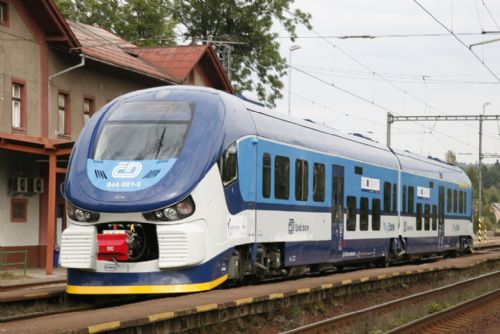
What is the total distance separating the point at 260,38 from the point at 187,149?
121ft

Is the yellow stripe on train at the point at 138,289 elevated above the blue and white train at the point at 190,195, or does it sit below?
below

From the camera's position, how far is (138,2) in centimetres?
5178

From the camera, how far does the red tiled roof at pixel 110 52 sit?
30.7 meters

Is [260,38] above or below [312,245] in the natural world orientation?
above

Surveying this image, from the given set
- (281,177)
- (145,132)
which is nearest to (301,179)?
(281,177)

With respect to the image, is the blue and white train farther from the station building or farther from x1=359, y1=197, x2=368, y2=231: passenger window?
the station building

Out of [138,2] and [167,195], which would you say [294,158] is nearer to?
[167,195]

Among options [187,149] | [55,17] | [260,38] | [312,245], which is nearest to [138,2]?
[260,38]

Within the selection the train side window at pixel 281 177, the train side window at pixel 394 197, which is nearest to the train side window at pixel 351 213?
the train side window at pixel 394 197

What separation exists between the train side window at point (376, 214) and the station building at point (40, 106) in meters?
7.51

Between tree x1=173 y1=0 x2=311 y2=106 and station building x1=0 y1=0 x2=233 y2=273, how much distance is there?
1863cm

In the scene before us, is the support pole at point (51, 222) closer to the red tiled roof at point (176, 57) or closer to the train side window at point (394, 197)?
the train side window at point (394, 197)

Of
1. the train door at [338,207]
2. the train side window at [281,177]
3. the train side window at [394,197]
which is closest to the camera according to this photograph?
the train side window at [281,177]

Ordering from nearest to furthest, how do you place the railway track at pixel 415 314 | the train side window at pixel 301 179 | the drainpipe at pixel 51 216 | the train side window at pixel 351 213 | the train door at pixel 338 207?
the railway track at pixel 415 314
the train side window at pixel 301 179
the train door at pixel 338 207
the train side window at pixel 351 213
the drainpipe at pixel 51 216
